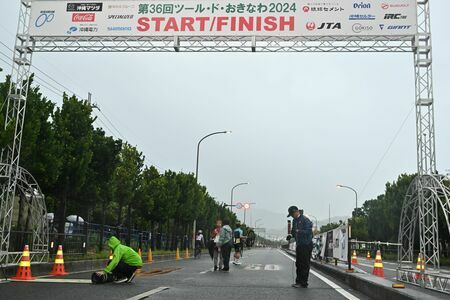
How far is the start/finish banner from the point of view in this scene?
18.4 metres

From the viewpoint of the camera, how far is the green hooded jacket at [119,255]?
1111 cm

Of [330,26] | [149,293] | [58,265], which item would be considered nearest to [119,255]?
[149,293]

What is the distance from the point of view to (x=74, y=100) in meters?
23.0

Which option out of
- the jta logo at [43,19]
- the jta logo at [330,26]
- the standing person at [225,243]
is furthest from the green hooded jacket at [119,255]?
the jta logo at [43,19]

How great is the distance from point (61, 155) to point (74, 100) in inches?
120

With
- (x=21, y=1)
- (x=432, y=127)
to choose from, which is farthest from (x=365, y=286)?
(x=21, y=1)

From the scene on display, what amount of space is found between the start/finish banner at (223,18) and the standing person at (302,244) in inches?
336

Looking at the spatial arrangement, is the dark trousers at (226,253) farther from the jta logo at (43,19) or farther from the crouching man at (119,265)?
the jta logo at (43,19)

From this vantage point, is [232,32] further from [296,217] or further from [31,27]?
[296,217]

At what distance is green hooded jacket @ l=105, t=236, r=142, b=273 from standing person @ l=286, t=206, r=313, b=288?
3591mm

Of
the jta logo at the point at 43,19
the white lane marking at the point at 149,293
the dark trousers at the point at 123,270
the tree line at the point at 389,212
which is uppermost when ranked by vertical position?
the jta logo at the point at 43,19

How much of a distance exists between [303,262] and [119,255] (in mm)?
4089

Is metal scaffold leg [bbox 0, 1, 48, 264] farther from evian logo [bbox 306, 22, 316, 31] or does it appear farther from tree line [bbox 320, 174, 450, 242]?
tree line [bbox 320, 174, 450, 242]

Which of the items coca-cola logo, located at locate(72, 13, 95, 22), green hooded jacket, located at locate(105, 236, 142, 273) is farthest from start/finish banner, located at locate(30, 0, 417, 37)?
green hooded jacket, located at locate(105, 236, 142, 273)
